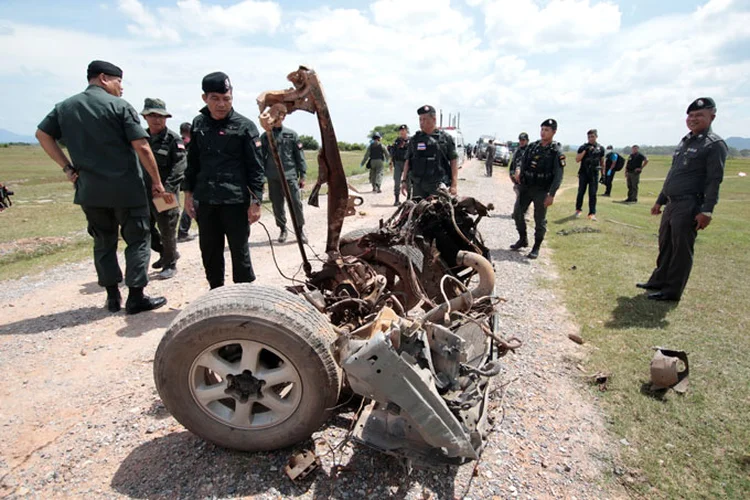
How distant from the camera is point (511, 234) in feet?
31.6

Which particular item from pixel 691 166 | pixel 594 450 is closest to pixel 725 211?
pixel 691 166

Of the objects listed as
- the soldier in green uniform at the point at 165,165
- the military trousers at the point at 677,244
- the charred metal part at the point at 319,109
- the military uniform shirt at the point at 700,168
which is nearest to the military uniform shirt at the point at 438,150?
the military uniform shirt at the point at 700,168

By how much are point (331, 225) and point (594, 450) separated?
2540mm

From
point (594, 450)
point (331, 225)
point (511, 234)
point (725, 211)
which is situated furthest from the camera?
point (725, 211)

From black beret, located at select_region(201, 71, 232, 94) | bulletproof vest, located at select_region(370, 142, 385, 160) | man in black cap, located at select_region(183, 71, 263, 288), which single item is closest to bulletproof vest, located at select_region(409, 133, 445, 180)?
man in black cap, located at select_region(183, 71, 263, 288)

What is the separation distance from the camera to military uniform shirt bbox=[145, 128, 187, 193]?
247 inches

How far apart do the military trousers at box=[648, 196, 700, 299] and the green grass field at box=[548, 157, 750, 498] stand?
329 millimetres

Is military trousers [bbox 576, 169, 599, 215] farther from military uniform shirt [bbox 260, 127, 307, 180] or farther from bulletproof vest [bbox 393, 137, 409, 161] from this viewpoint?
military uniform shirt [bbox 260, 127, 307, 180]

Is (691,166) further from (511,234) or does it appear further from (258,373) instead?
(258,373)

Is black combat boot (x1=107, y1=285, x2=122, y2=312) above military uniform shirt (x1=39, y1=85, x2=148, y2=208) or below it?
below

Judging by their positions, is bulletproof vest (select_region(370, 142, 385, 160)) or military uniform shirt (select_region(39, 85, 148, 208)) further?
bulletproof vest (select_region(370, 142, 385, 160))

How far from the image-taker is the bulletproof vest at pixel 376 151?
50.6 ft

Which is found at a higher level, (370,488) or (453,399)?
(453,399)

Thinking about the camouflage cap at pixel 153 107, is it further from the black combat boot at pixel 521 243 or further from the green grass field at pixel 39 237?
the black combat boot at pixel 521 243
